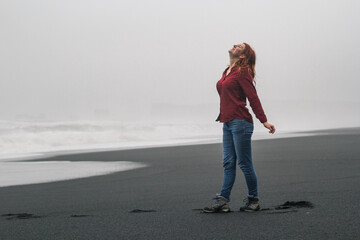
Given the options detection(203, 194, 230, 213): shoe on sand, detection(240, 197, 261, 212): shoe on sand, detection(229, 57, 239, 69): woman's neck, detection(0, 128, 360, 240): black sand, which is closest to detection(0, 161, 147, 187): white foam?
detection(0, 128, 360, 240): black sand

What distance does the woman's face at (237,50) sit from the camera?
4.67 m

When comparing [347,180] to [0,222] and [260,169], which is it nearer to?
[260,169]

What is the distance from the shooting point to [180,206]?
5.16 meters

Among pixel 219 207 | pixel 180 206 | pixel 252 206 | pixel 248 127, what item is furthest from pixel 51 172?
pixel 248 127

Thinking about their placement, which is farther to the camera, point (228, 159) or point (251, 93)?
point (228, 159)

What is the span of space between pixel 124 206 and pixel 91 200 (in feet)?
2.38

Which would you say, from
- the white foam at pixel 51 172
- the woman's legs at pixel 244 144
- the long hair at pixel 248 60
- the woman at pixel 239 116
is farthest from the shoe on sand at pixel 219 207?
the white foam at pixel 51 172

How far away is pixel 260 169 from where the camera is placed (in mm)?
8508

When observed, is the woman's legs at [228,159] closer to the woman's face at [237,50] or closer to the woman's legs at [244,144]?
the woman's legs at [244,144]

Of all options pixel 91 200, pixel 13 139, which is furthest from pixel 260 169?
pixel 13 139

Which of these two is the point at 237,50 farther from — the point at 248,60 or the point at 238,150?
the point at 238,150

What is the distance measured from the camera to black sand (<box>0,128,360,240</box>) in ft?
12.7

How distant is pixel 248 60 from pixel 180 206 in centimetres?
181

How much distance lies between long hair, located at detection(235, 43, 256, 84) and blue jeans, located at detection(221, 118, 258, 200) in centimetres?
55
